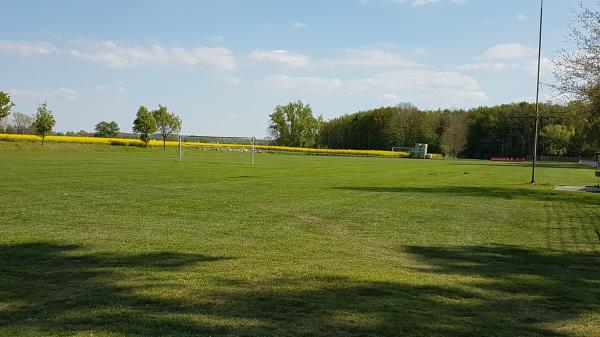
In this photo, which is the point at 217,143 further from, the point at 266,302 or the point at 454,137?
the point at 266,302

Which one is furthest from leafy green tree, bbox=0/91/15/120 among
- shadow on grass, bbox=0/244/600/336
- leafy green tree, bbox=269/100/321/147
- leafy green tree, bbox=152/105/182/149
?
leafy green tree, bbox=269/100/321/147

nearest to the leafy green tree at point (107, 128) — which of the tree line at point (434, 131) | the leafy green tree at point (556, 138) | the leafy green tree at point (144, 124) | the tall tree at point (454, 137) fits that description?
the leafy green tree at point (144, 124)

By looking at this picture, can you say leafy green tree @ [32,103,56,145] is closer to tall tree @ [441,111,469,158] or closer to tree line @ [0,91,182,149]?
tree line @ [0,91,182,149]

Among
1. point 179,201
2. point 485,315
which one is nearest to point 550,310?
point 485,315

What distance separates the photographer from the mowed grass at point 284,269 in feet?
18.6

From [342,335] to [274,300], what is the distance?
133cm

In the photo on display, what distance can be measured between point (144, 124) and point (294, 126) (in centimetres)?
7485

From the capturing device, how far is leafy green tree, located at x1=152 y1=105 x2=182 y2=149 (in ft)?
320

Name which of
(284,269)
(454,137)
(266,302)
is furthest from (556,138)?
(266,302)

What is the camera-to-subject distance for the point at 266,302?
629 cm

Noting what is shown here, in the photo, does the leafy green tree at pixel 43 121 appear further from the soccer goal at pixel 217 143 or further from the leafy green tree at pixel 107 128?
the leafy green tree at pixel 107 128

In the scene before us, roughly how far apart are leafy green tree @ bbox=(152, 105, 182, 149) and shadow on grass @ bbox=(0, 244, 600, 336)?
90034mm

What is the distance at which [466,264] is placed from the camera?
32.2ft

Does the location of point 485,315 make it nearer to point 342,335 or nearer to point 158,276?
point 342,335
